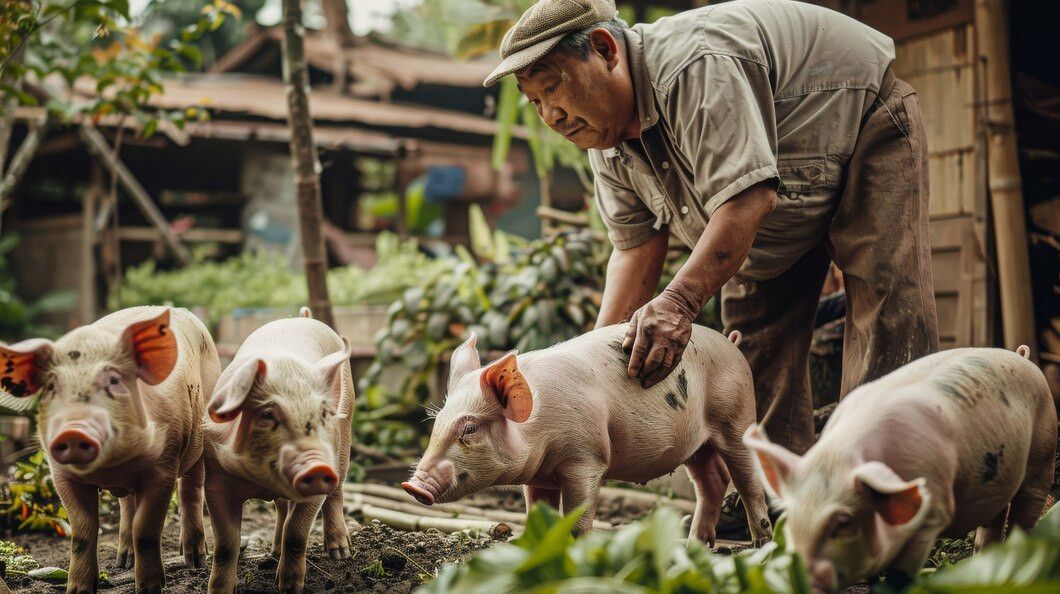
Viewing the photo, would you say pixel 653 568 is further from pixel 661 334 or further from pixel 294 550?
pixel 294 550

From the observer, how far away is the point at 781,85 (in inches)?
143

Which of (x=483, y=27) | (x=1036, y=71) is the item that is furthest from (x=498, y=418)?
(x=483, y=27)

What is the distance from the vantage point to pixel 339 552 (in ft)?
12.5

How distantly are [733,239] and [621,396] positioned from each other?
63 centimetres

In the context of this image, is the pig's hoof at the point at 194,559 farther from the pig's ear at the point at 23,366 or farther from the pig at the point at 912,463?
the pig at the point at 912,463

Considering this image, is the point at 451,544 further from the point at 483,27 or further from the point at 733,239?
the point at 483,27

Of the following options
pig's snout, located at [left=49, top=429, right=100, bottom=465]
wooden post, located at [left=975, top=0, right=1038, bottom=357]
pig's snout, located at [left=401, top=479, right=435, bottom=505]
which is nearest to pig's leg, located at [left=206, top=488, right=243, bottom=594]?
pig's snout, located at [left=49, top=429, right=100, bottom=465]

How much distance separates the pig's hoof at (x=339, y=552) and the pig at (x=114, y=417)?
70 cm

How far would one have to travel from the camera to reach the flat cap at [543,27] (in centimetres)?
340

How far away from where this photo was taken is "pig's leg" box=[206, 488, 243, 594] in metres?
2.95

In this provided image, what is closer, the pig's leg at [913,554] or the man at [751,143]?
the pig's leg at [913,554]

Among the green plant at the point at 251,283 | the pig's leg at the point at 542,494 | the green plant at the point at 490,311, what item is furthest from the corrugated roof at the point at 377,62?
the pig's leg at the point at 542,494

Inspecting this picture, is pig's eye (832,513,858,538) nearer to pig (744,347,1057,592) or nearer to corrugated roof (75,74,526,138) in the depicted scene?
pig (744,347,1057,592)

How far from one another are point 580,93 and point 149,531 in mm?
2003
